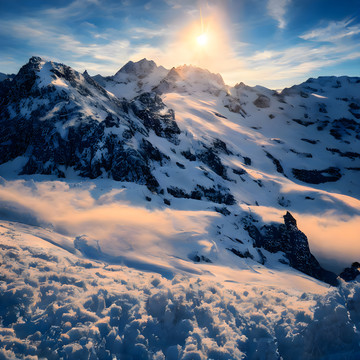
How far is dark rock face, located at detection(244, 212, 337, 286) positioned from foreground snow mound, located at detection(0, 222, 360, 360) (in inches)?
759

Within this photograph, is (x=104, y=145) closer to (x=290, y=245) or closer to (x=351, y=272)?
(x=290, y=245)

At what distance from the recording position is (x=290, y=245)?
2788cm

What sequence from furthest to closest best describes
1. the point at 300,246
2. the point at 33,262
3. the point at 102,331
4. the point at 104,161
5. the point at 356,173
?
the point at 356,173 < the point at 300,246 < the point at 104,161 < the point at 33,262 < the point at 102,331

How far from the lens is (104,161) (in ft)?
83.2

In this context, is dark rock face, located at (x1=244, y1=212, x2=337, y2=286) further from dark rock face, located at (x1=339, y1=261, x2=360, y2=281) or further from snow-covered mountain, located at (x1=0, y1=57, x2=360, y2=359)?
dark rock face, located at (x1=339, y1=261, x2=360, y2=281)

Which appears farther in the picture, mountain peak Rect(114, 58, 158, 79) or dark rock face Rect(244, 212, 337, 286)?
mountain peak Rect(114, 58, 158, 79)

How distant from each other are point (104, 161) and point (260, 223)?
19693mm

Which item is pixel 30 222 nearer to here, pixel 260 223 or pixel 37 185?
pixel 37 185

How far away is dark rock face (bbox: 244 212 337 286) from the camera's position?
26.6 m

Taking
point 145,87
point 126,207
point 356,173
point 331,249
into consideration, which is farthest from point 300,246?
point 145,87

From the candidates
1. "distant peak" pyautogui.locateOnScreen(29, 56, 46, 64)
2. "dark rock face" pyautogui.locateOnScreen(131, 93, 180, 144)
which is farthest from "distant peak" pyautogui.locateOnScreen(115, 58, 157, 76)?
"distant peak" pyautogui.locateOnScreen(29, 56, 46, 64)

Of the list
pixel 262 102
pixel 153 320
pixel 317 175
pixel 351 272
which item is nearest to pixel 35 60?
pixel 153 320

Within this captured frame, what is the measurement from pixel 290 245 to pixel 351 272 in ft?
26.4

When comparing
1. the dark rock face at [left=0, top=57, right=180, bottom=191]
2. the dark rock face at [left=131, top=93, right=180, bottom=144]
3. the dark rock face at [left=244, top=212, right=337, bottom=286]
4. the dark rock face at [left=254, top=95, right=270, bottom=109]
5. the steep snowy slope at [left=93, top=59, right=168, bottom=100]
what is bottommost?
the dark rock face at [left=244, top=212, right=337, bottom=286]
